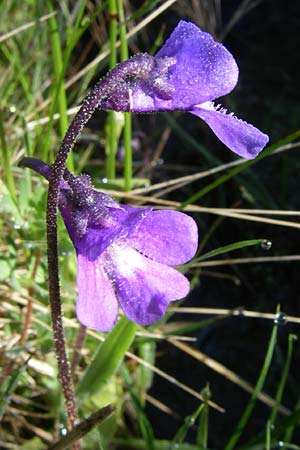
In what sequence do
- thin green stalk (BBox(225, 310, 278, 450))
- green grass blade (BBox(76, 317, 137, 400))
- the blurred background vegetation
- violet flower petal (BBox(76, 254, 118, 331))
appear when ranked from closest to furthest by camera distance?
violet flower petal (BBox(76, 254, 118, 331)) < thin green stalk (BBox(225, 310, 278, 450)) < green grass blade (BBox(76, 317, 137, 400)) < the blurred background vegetation

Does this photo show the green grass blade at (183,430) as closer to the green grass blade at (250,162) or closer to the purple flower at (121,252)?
the purple flower at (121,252)

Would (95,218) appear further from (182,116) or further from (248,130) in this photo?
(182,116)

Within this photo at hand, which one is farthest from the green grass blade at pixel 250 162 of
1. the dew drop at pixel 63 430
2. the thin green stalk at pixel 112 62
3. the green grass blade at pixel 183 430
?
the dew drop at pixel 63 430

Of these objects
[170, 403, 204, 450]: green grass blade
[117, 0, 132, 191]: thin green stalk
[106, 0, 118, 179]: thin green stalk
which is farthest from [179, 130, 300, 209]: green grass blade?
[170, 403, 204, 450]: green grass blade

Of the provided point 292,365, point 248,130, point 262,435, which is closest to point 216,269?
point 292,365

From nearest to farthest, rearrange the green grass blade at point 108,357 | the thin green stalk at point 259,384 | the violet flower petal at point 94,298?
the violet flower petal at point 94,298, the thin green stalk at point 259,384, the green grass blade at point 108,357

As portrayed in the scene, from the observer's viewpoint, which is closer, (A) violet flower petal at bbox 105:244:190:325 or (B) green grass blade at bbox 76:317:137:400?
(A) violet flower petal at bbox 105:244:190:325

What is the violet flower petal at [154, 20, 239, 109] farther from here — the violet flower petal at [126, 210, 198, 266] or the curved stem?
the violet flower petal at [126, 210, 198, 266]
